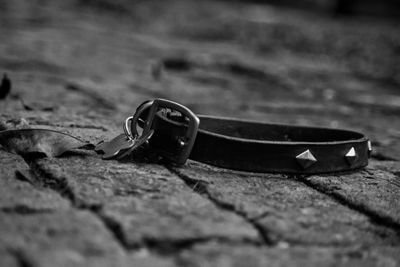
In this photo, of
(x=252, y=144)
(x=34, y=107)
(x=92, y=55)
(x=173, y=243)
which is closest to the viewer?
(x=173, y=243)

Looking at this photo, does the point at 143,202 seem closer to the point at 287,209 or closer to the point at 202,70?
the point at 287,209

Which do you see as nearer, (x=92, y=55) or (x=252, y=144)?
(x=252, y=144)

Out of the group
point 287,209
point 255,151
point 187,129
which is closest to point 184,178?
point 187,129

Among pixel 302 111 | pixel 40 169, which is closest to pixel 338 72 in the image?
pixel 302 111

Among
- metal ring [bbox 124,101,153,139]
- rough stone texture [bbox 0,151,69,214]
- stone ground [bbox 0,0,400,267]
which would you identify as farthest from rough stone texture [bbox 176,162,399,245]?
rough stone texture [bbox 0,151,69,214]

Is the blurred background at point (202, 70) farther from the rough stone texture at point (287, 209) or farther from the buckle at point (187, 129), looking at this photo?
the rough stone texture at point (287, 209)

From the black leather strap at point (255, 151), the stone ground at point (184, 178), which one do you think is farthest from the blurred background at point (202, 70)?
the black leather strap at point (255, 151)

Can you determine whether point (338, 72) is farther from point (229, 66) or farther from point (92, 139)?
point (92, 139)
